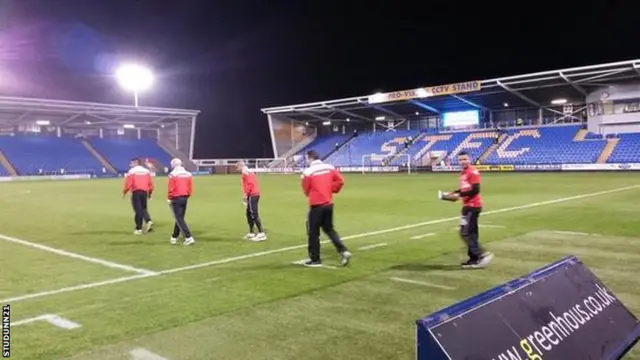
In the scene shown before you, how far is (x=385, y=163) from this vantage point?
64.8 m

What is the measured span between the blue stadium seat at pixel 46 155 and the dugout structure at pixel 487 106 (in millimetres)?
24702

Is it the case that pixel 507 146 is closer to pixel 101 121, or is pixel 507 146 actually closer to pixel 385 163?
pixel 385 163

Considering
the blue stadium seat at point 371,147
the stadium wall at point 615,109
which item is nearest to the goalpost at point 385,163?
the blue stadium seat at point 371,147

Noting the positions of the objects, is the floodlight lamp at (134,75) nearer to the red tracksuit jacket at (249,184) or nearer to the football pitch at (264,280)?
the football pitch at (264,280)

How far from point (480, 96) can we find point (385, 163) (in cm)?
1403

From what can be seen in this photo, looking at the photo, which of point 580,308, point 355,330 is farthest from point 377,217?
point 580,308

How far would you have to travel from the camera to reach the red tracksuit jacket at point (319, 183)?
946 cm

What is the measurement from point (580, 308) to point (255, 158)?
71675 millimetres

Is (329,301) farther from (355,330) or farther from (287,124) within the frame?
(287,124)

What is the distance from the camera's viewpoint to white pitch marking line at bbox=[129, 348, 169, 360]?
17.1 feet

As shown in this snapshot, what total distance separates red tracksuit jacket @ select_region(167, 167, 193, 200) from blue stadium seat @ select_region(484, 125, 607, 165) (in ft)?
153

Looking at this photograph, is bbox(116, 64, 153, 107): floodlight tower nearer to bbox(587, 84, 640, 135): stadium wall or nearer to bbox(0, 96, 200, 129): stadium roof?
bbox(0, 96, 200, 129): stadium roof

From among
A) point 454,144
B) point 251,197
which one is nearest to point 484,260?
point 251,197

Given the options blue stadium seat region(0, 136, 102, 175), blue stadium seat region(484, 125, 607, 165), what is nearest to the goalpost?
blue stadium seat region(484, 125, 607, 165)
